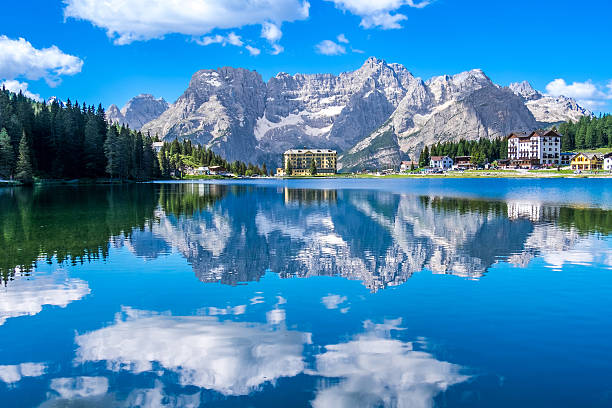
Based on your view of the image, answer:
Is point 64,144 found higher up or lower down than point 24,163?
higher up

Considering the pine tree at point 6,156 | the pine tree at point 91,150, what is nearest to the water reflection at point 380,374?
the pine tree at point 6,156

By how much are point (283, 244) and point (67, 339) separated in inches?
809

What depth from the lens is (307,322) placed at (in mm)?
16484

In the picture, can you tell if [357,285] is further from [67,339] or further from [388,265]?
[67,339]

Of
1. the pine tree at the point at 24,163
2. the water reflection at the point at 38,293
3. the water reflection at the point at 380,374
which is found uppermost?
the pine tree at the point at 24,163

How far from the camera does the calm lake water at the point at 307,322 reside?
11438mm

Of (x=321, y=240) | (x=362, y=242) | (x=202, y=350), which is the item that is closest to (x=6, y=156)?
(x=321, y=240)

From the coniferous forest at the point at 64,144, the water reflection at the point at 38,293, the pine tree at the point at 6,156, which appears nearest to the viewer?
the water reflection at the point at 38,293

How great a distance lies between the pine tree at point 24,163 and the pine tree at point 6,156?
2267mm

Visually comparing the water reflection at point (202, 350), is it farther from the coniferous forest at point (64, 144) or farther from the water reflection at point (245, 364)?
the coniferous forest at point (64, 144)

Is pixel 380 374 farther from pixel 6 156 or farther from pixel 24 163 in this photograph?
pixel 6 156

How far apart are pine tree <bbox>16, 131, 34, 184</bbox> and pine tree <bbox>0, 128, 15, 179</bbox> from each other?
2.27m

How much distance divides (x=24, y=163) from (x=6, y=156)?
15.8 feet

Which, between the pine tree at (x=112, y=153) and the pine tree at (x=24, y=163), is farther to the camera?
the pine tree at (x=112, y=153)
